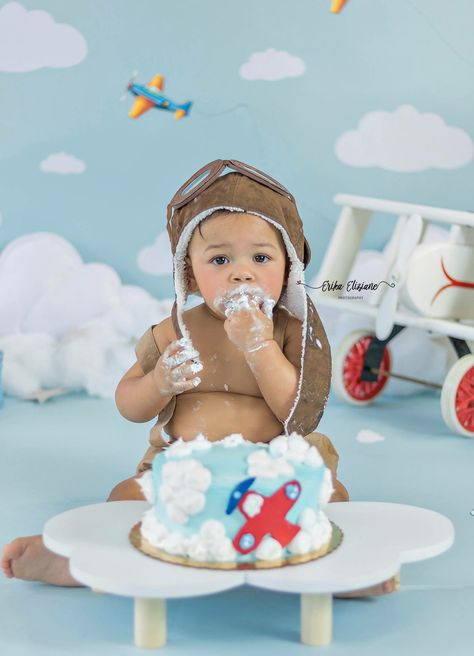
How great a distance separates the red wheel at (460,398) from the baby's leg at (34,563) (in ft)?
4.03

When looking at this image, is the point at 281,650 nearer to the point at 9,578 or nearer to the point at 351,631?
the point at 351,631

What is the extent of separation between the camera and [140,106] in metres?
3.23

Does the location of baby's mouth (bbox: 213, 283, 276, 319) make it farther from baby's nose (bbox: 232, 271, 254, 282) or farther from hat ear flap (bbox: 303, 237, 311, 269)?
hat ear flap (bbox: 303, 237, 311, 269)

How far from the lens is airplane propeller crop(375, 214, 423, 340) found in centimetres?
265

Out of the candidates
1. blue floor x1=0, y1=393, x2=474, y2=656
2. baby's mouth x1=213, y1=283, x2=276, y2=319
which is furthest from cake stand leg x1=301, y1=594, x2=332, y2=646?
baby's mouth x1=213, y1=283, x2=276, y2=319

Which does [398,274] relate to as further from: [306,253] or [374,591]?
[374,591]

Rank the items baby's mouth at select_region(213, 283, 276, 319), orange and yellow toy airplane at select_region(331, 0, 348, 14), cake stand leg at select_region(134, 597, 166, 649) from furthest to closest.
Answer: orange and yellow toy airplane at select_region(331, 0, 348, 14) < baby's mouth at select_region(213, 283, 276, 319) < cake stand leg at select_region(134, 597, 166, 649)

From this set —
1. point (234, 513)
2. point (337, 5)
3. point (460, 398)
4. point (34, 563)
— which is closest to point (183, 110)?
point (337, 5)

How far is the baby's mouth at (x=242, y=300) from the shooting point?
1643mm

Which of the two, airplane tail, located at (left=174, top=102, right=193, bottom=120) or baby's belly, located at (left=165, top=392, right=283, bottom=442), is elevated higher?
airplane tail, located at (left=174, top=102, right=193, bottom=120)

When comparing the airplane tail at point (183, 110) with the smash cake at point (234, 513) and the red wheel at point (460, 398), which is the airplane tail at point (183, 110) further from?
the smash cake at point (234, 513)

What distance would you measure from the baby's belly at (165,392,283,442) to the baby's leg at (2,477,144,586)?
1.01 feet

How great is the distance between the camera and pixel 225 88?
128 inches

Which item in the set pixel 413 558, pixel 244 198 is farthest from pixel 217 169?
pixel 413 558
